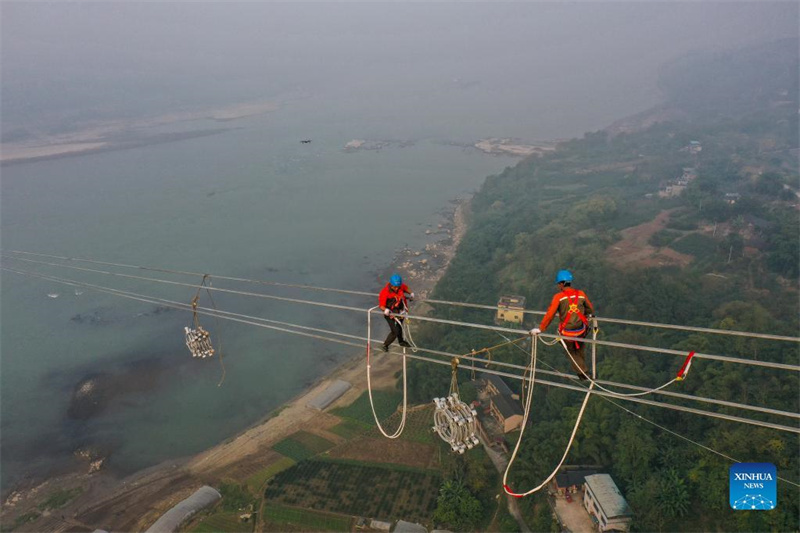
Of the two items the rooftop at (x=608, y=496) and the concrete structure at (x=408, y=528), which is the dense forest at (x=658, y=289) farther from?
the concrete structure at (x=408, y=528)

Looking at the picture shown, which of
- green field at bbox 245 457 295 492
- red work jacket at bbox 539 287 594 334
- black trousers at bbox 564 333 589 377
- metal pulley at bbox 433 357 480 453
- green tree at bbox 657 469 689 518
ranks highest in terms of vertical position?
red work jacket at bbox 539 287 594 334

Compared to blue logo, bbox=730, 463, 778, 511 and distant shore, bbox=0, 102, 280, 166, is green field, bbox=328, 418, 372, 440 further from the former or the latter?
distant shore, bbox=0, 102, 280, 166

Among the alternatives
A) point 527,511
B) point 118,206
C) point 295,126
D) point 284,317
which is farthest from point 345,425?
point 295,126

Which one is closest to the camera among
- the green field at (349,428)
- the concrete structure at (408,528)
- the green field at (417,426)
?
the concrete structure at (408,528)

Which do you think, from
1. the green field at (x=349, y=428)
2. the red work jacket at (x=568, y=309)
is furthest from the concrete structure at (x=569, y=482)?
the red work jacket at (x=568, y=309)

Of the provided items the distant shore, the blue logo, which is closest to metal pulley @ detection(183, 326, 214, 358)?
the blue logo

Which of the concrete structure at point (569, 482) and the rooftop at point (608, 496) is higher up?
the rooftop at point (608, 496)
